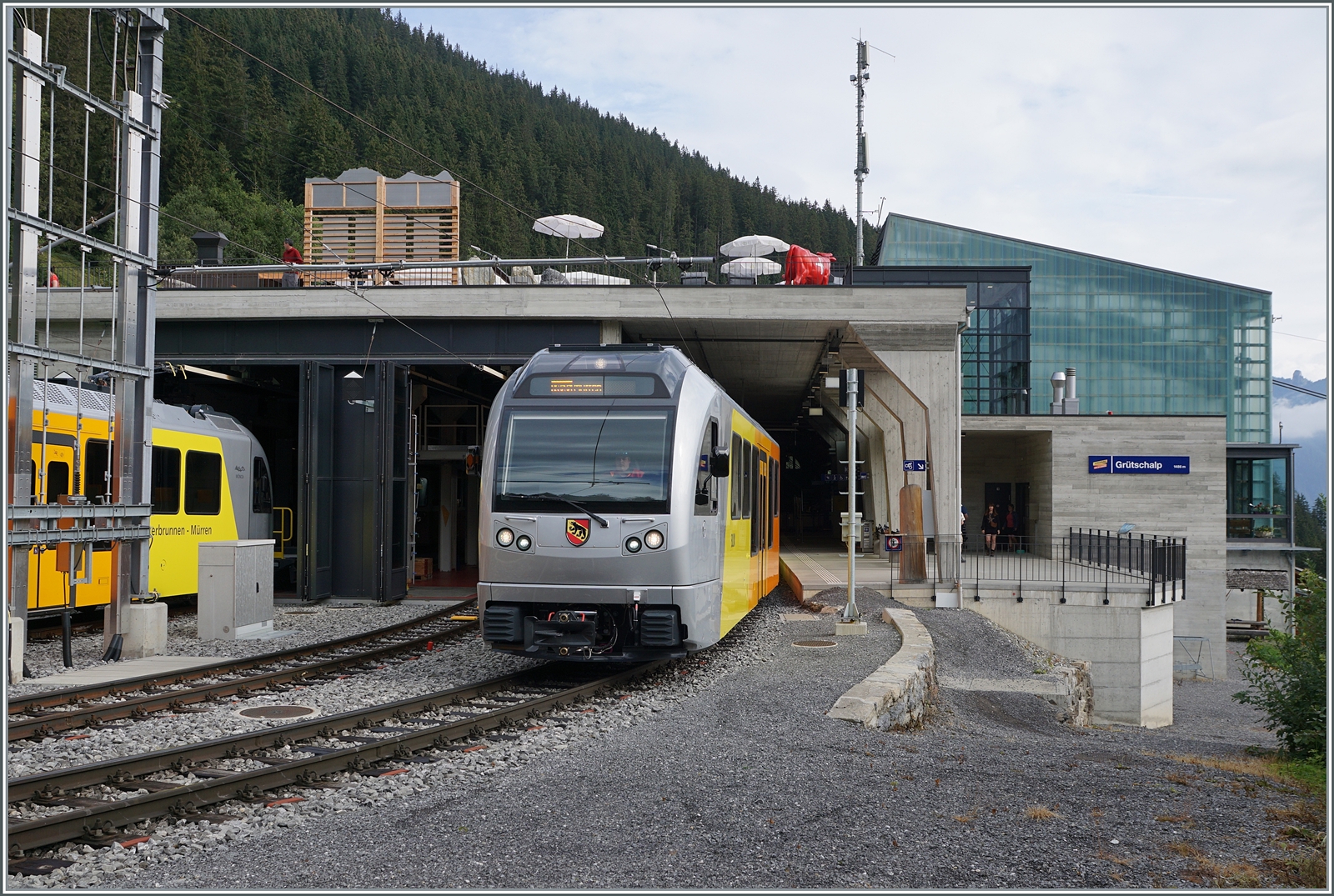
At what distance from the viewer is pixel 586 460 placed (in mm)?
9727

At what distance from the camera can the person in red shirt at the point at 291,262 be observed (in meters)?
19.4

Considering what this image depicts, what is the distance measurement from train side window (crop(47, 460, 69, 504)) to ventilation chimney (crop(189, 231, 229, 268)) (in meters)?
8.38

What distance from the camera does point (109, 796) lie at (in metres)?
6.07

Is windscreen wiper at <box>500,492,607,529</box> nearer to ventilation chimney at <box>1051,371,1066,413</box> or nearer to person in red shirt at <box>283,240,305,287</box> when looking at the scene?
person in red shirt at <box>283,240,305,287</box>

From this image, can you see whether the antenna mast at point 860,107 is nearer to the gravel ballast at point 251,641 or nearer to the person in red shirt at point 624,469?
the gravel ballast at point 251,641

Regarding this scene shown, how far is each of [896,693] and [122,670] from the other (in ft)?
27.0

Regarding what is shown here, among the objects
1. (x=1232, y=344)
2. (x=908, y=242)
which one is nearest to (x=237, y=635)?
(x=908, y=242)

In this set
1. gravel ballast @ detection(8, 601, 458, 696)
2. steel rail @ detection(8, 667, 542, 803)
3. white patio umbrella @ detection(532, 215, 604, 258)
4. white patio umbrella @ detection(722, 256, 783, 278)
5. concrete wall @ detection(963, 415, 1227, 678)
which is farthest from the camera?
concrete wall @ detection(963, 415, 1227, 678)

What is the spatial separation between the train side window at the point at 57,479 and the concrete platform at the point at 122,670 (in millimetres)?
3402

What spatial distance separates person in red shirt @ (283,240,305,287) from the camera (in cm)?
1939

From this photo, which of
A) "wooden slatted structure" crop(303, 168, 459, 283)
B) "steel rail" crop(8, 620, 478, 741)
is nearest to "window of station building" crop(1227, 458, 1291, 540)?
"wooden slatted structure" crop(303, 168, 459, 283)

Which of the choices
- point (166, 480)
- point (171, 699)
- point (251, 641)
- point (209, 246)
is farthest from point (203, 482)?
point (171, 699)

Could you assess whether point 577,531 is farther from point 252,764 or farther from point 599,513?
point 252,764

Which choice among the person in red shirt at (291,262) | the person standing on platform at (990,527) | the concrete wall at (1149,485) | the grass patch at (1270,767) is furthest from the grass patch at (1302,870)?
the concrete wall at (1149,485)
